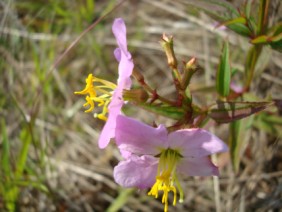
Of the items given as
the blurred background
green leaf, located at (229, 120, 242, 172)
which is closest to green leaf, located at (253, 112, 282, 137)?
the blurred background

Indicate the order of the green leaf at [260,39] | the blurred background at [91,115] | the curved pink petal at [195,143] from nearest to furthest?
the curved pink petal at [195,143], the green leaf at [260,39], the blurred background at [91,115]

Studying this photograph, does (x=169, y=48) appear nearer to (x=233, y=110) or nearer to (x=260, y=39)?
(x=233, y=110)

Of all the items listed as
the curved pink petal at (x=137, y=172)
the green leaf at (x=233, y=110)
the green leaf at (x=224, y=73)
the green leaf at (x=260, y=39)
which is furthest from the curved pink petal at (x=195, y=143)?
the green leaf at (x=260, y=39)

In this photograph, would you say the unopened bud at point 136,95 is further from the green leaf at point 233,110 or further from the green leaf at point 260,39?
the green leaf at point 260,39

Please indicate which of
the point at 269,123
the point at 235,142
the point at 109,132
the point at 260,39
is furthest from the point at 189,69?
the point at 269,123

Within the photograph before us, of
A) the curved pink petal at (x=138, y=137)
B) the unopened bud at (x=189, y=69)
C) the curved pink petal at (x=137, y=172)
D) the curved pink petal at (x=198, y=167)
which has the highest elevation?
the unopened bud at (x=189, y=69)

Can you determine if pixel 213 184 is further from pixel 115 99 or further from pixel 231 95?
pixel 115 99
